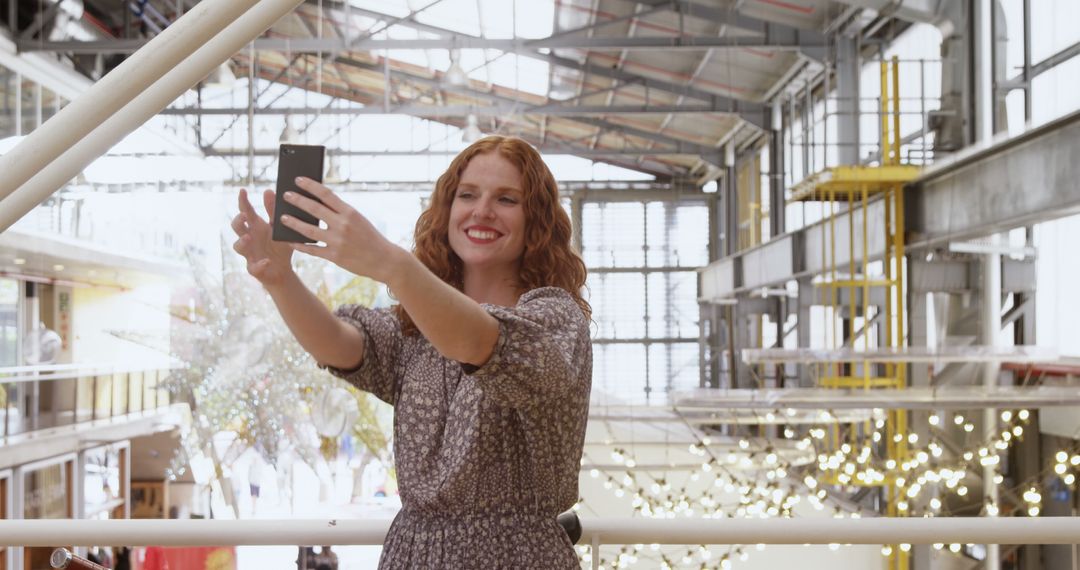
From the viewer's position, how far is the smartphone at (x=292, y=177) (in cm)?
111

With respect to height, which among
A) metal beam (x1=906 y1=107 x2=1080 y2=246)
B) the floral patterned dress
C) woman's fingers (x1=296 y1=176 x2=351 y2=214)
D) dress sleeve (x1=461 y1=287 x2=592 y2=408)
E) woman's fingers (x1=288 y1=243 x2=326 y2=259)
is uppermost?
metal beam (x1=906 y1=107 x2=1080 y2=246)

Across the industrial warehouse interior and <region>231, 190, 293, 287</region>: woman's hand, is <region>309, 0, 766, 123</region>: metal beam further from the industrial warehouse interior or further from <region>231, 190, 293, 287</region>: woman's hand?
<region>231, 190, 293, 287</region>: woman's hand

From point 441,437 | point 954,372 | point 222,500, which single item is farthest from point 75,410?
point 441,437

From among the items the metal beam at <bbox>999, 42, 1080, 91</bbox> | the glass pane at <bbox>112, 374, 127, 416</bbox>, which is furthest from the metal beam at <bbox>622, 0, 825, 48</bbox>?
the glass pane at <bbox>112, 374, 127, 416</bbox>

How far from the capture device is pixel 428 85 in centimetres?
1606

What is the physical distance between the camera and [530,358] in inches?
45.1

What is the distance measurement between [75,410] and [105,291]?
1.47 m

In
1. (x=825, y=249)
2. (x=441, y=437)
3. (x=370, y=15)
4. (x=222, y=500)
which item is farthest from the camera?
(x=370, y=15)

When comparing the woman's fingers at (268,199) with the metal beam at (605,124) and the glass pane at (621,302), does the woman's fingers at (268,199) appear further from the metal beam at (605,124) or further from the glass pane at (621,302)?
the glass pane at (621,302)

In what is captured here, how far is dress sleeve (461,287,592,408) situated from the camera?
1.14 meters

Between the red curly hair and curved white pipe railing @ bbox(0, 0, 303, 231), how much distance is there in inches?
11.5

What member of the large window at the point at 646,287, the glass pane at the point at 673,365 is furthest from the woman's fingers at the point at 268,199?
the glass pane at the point at 673,365

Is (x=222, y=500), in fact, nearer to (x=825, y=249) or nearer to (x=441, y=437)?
(x=825, y=249)

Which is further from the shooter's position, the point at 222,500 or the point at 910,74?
the point at 910,74
